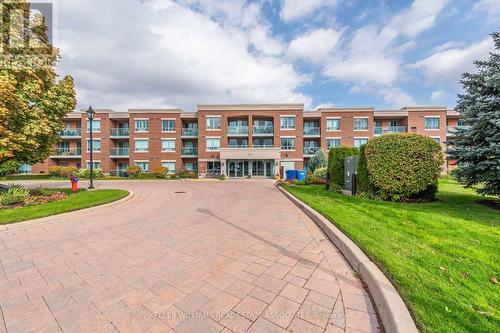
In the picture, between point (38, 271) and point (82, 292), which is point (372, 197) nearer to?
point (82, 292)

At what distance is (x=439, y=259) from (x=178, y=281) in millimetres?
4274

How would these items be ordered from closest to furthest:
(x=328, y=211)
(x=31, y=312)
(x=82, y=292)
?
(x=31, y=312) → (x=82, y=292) → (x=328, y=211)

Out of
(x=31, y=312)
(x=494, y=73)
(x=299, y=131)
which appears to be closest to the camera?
(x=31, y=312)

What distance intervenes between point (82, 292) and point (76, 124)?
47.2 meters

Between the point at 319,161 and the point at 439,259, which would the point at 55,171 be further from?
the point at 439,259

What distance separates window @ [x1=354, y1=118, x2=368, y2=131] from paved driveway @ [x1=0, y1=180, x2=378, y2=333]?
33.9 m

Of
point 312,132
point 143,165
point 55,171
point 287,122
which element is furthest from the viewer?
point 312,132

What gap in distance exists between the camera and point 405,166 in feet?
29.4

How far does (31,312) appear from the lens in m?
2.67

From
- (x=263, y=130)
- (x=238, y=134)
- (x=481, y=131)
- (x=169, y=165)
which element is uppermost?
(x=263, y=130)

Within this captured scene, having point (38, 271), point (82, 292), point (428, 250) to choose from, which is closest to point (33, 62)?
point (38, 271)

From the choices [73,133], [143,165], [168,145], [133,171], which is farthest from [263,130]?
[73,133]

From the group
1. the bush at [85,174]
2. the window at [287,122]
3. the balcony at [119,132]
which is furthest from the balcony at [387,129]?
the bush at [85,174]

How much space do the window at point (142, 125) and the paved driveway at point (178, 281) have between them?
3186 centimetres
